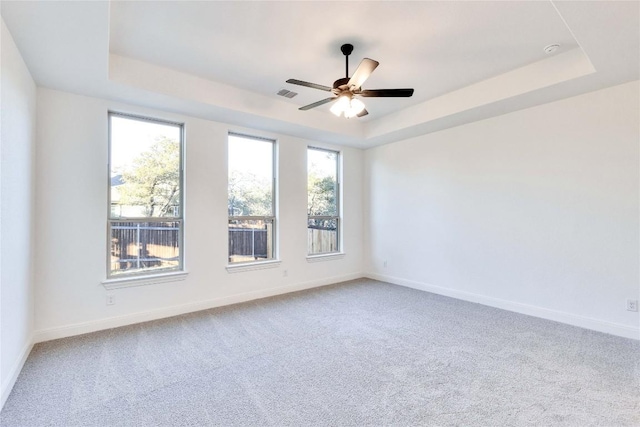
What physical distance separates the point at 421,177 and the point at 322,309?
2752 mm

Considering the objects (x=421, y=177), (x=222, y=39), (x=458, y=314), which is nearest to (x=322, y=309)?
(x=458, y=314)

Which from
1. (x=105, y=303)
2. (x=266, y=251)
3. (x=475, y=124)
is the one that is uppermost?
(x=475, y=124)

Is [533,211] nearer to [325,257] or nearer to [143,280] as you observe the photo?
[325,257]

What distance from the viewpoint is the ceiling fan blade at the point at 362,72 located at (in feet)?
8.22

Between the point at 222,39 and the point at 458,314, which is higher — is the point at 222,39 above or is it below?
above

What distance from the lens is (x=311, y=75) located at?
359 centimetres

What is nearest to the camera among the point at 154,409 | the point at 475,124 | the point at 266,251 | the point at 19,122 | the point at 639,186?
the point at 154,409

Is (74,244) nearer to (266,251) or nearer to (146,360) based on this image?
(146,360)

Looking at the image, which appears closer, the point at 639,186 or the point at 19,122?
the point at 19,122

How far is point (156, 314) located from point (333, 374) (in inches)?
98.6

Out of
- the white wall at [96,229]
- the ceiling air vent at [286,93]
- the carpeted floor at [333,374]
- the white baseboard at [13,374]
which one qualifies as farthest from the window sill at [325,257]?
the white baseboard at [13,374]

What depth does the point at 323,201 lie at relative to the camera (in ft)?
18.9

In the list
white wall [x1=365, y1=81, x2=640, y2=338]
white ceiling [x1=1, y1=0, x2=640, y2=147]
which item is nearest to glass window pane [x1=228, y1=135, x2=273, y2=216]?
white ceiling [x1=1, y1=0, x2=640, y2=147]

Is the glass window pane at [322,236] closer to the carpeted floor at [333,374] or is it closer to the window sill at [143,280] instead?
the carpeted floor at [333,374]
